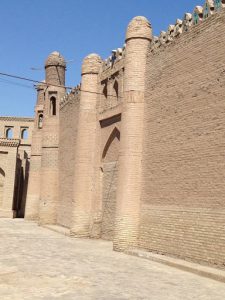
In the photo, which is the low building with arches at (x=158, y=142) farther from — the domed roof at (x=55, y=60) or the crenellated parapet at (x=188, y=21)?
the domed roof at (x=55, y=60)

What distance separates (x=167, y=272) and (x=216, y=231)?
144cm

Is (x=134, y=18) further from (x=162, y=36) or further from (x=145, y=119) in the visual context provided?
(x=145, y=119)

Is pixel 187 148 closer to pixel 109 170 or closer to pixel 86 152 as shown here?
pixel 109 170

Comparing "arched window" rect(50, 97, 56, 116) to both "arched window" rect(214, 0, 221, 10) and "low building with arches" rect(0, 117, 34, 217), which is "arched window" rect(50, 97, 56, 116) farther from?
"arched window" rect(214, 0, 221, 10)

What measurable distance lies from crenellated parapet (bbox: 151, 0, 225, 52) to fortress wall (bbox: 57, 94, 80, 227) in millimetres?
7418

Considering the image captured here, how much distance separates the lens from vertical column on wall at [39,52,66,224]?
2277cm

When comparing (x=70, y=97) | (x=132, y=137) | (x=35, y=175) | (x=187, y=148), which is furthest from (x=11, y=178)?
(x=187, y=148)

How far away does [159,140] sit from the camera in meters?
12.8

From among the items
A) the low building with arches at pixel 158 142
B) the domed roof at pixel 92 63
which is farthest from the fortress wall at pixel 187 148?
the domed roof at pixel 92 63

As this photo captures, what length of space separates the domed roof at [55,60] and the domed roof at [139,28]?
1080 centimetres

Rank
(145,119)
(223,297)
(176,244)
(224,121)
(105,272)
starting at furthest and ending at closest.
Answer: (145,119)
(176,244)
(224,121)
(105,272)
(223,297)

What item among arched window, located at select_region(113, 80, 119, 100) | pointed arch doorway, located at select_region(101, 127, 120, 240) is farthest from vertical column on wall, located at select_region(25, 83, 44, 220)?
arched window, located at select_region(113, 80, 119, 100)

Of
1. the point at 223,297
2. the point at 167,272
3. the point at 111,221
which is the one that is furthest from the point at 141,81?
the point at 223,297

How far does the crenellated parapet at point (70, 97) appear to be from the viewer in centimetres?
2015
